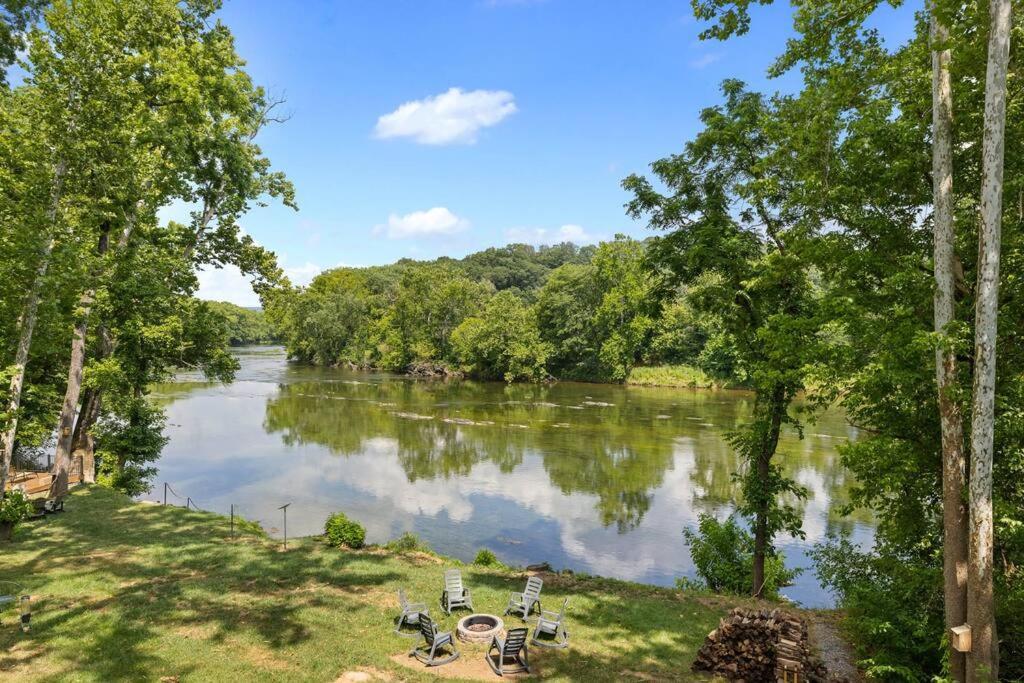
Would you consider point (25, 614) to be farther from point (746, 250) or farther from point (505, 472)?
point (505, 472)

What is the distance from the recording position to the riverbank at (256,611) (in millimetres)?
8344

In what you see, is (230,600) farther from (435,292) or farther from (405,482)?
(435,292)

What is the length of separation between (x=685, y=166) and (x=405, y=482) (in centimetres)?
1704

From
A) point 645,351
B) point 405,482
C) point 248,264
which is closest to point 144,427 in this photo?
Answer: point 248,264

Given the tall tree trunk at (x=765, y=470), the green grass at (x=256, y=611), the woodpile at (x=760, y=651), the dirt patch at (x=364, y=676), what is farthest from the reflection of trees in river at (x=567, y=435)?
the dirt patch at (x=364, y=676)

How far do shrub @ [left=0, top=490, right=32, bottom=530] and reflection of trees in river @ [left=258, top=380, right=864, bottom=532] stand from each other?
557 inches

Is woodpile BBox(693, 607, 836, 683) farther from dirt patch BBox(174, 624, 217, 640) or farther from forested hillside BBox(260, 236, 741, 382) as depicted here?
forested hillside BBox(260, 236, 741, 382)

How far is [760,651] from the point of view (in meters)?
8.73

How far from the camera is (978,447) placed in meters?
6.77

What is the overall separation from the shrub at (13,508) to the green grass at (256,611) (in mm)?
573

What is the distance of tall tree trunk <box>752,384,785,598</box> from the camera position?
13.2m

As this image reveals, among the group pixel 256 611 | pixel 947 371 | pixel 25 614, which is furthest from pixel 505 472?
pixel 947 371

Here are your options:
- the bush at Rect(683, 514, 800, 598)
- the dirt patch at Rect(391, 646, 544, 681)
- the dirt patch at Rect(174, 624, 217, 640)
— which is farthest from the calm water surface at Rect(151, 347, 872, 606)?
the dirt patch at Rect(174, 624, 217, 640)

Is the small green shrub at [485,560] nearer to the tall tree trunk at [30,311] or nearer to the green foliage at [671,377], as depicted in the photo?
the tall tree trunk at [30,311]
